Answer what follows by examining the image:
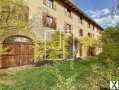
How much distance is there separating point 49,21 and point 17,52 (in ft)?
24.0

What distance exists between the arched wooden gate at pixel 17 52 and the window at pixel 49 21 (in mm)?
3980

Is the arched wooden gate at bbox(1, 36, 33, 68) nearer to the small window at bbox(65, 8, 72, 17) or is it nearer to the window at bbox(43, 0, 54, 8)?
the window at bbox(43, 0, 54, 8)

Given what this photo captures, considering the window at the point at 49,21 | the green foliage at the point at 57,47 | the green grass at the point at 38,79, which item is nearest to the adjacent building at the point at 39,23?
the window at the point at 49,21

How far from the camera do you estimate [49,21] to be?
35.0m

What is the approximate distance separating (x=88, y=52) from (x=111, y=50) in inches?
1356

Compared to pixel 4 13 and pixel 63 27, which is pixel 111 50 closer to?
pixel 4 13

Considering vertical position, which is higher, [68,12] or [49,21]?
[68,12]

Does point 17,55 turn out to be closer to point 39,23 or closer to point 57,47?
point 57,47

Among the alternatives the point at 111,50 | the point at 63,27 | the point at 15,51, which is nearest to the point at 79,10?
the point at 63,27

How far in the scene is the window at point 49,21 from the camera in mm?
33500

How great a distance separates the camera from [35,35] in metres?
30.9

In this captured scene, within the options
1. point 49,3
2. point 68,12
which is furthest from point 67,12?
point 49,3

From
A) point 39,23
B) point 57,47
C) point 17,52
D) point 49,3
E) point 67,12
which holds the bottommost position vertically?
point 17,52

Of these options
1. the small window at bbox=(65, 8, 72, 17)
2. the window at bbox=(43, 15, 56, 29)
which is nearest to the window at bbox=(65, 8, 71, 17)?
the small window at bbox=(65, 8, 72, 17)
